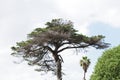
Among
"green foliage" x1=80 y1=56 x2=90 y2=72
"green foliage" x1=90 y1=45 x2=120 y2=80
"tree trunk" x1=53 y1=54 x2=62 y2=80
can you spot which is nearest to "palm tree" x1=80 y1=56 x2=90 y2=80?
"green foliage" x1=80 y1=56 x2=90 y2=72

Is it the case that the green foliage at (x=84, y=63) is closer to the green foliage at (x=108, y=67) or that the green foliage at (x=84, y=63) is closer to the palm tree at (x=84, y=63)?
the palm tree at (x=84, y=63)

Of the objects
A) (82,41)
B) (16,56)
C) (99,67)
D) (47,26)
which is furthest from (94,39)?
(99,67)

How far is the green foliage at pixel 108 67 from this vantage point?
23.7m

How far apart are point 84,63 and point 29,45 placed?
27.2 ft

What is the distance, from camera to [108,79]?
2361 cm

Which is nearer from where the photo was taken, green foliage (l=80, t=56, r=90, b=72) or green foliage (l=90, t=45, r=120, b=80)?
green foliage (l=90, t=45, r=120, b=80)

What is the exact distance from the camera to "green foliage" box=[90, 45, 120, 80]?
2369 centimetres

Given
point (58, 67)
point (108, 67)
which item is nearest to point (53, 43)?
point (58, 67)

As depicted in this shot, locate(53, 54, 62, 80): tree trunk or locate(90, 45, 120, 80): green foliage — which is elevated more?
locate(53, 54, 62, 80): tree trunk

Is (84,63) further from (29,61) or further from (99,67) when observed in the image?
(99,67)

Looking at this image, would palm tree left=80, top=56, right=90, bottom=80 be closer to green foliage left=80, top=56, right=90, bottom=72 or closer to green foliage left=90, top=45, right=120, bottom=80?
green foliage left=80, top=56, right=90, bottom=72

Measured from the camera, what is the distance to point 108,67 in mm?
23828

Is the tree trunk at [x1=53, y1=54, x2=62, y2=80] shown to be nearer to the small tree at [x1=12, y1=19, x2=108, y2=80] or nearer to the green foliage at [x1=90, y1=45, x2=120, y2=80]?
the small tree at [x1=12, y1=19, x2=108, y2=80]

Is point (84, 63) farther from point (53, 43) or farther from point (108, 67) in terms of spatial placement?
point (108, 67)
